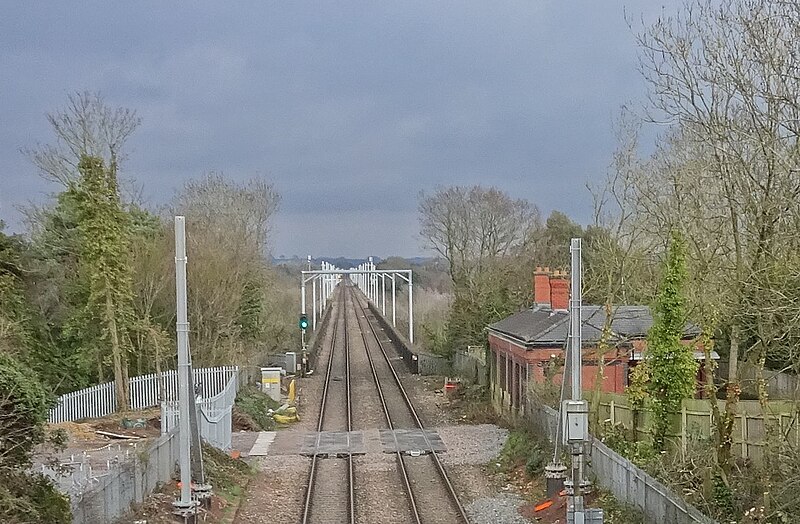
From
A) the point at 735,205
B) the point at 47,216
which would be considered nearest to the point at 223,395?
the point at 47,216

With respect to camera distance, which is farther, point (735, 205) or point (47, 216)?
point (47, 216)

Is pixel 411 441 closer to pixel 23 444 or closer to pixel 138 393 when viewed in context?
pixel 138 393

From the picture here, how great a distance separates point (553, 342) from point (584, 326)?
1433 mm

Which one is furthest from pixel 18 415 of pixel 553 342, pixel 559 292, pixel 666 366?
pixel 559 292

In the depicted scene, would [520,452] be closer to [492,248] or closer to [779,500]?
[779,500]

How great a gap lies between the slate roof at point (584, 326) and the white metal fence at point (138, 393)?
10350 millimetres

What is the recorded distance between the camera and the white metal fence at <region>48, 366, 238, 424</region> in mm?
26641

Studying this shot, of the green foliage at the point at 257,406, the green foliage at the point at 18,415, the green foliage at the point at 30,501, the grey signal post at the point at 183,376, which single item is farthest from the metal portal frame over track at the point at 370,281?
the green foliage at the point at 30,501

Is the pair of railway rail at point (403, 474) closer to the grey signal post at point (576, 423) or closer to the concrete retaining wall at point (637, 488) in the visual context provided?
the concrete retaining wall at point (637, 488)

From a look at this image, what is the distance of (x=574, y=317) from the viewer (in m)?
13.5

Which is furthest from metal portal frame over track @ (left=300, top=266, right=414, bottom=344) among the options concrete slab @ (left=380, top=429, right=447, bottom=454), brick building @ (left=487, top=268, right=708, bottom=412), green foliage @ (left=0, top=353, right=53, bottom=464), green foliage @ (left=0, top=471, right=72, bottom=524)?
green foliage @ (left=0, top=471, right=72, bottom=524)

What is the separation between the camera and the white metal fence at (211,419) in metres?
20.3

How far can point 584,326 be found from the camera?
25.4 m

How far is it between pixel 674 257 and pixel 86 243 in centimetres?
1977
